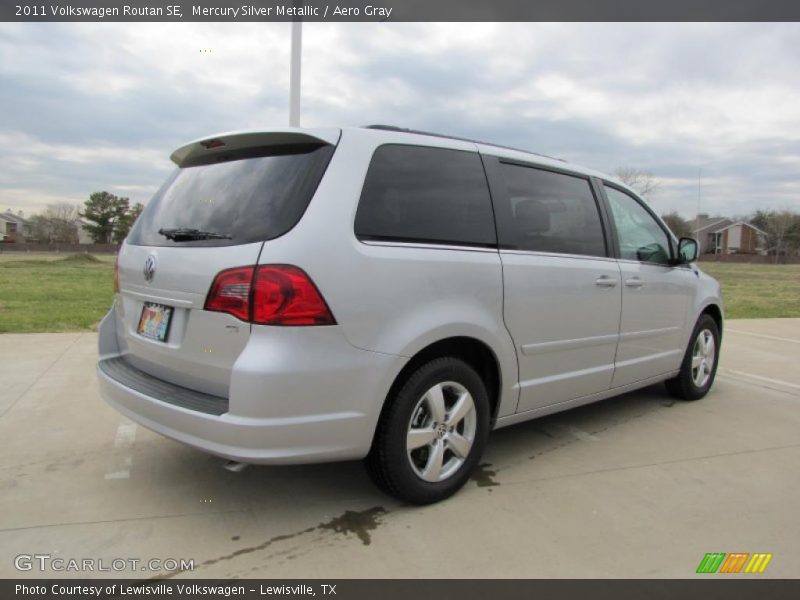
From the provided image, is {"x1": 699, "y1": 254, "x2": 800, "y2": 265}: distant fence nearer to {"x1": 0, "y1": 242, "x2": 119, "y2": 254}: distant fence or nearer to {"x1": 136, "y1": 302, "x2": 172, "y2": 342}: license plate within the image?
{"x1": 0, "y1": 242, "x2": 119, "y2": 254}: distant fence

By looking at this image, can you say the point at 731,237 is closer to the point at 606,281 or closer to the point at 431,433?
the point at 606,281

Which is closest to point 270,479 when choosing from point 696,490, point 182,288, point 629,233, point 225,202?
point 182,288

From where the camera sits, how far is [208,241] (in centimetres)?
265

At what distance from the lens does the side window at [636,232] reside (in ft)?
13.6

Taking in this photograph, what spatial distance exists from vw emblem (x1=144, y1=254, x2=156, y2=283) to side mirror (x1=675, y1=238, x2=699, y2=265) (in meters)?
3.74

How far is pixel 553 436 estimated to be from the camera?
13.3 feet

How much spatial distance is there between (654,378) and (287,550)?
3124mm

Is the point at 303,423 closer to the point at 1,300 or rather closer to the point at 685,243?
the point at 685,243

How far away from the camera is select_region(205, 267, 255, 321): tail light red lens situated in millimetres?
2434

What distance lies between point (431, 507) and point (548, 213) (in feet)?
5.95

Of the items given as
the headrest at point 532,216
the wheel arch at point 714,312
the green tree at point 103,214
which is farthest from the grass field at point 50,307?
the green tree at point 103,214

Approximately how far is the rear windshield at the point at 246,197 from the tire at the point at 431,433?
3.05ft

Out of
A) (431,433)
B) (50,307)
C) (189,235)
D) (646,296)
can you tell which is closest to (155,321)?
(189,235)

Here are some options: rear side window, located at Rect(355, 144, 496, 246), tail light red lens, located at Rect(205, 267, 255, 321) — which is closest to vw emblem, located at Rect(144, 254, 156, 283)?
tail light red lens, located at Rect(205, 267, 255, 321)
